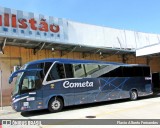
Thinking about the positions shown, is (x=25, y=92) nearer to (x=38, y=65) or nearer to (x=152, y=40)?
(x=38, y=65)

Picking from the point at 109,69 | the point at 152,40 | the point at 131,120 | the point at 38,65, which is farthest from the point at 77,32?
the point at 131,120

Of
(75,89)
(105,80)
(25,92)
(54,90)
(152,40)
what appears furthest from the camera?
(152,40)

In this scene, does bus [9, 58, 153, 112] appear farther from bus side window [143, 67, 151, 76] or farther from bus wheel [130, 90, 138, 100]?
bus side window [143, 67, 151, 76]

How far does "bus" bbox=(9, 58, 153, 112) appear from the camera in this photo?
43.4ft

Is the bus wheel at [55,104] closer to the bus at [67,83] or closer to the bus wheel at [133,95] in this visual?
the bus at [67,83]

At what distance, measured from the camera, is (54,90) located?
14.1m

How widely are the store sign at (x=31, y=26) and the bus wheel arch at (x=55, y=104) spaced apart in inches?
198

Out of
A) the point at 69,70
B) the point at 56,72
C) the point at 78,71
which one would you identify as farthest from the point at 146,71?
the point at 56,72

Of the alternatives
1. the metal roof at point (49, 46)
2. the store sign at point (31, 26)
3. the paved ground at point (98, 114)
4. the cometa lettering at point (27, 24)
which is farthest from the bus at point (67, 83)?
the cometa lettering at point (27, 24)

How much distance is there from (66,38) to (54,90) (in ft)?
25.1

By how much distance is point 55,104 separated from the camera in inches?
559

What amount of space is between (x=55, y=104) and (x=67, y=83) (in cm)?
140

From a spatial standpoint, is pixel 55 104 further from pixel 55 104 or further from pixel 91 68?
pixel 91 68

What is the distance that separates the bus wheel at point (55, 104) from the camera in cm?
1402
